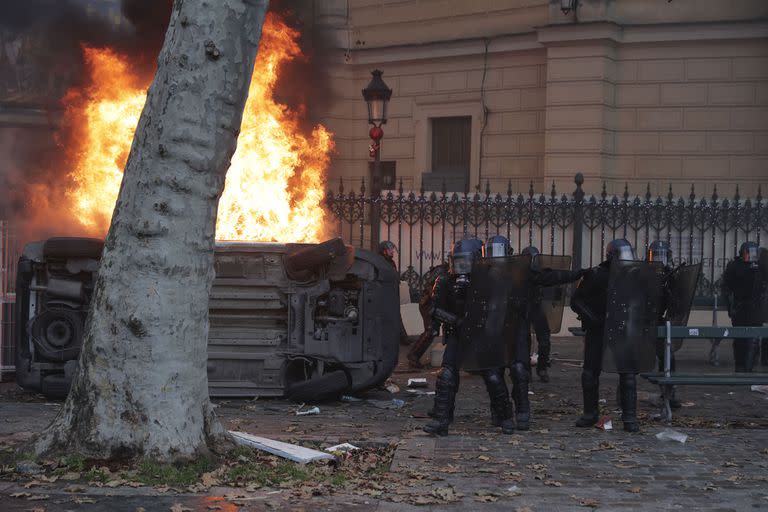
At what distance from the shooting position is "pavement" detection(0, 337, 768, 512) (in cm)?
741

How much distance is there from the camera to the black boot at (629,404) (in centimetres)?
1023

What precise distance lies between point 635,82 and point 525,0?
8.66ft

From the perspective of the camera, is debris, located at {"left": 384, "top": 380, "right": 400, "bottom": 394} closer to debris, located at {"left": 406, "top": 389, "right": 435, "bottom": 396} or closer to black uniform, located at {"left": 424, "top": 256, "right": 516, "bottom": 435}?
debris, located at {"left": 406, "top": 389, "right": 435, "bottom": 396}

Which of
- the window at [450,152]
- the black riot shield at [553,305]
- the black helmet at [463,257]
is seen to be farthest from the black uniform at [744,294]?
the window at [450,152]

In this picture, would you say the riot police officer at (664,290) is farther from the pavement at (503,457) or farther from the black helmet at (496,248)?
the black helmet at (496,248)

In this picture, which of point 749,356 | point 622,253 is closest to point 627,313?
point 622,253

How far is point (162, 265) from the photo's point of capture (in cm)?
798


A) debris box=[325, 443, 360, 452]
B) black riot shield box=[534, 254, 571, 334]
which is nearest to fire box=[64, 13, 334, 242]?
black riot shield box=[534, 254, 571, 334]

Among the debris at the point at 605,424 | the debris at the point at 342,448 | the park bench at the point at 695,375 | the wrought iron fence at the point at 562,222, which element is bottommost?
the debris at the point at 342,448

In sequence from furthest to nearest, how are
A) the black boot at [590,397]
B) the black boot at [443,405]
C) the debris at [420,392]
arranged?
the debris at [420,392]
the black boot at [590,397]
the black boot at [443,405]

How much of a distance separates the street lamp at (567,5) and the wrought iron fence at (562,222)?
4.15 meters

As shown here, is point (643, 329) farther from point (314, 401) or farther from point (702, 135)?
point (702, 135)

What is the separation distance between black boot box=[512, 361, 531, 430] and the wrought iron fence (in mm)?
7726

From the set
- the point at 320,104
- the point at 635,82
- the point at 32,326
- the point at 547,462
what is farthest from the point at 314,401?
the point at 635,82
